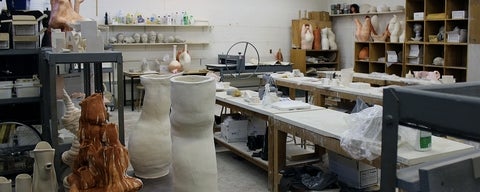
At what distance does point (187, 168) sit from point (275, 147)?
0.91 m

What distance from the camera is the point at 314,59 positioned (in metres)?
9.54

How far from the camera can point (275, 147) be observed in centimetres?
366

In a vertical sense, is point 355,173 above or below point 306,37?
below

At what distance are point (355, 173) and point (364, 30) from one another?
18.7 feet

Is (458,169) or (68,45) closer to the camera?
(458,169)

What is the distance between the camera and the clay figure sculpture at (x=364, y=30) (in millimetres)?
8641

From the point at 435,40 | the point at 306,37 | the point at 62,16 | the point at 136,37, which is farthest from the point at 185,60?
the point at 62,16

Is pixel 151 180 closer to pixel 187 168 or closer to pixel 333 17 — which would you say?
pixel 187 168

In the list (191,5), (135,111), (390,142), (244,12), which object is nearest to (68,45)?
(390,142)

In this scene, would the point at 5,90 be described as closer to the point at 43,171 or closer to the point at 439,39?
the point at 43,171

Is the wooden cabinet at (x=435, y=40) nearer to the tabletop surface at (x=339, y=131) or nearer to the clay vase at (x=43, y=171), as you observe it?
the tabletop surface at (x=339, y=131)

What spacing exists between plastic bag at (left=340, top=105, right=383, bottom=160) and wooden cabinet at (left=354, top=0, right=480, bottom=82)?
4.70 meters

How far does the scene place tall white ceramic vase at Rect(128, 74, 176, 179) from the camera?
344 cm

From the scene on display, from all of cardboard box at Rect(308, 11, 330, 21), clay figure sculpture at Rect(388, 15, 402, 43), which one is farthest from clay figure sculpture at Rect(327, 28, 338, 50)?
clay figure sculpture at Rect(388, 15, 402, 43)
